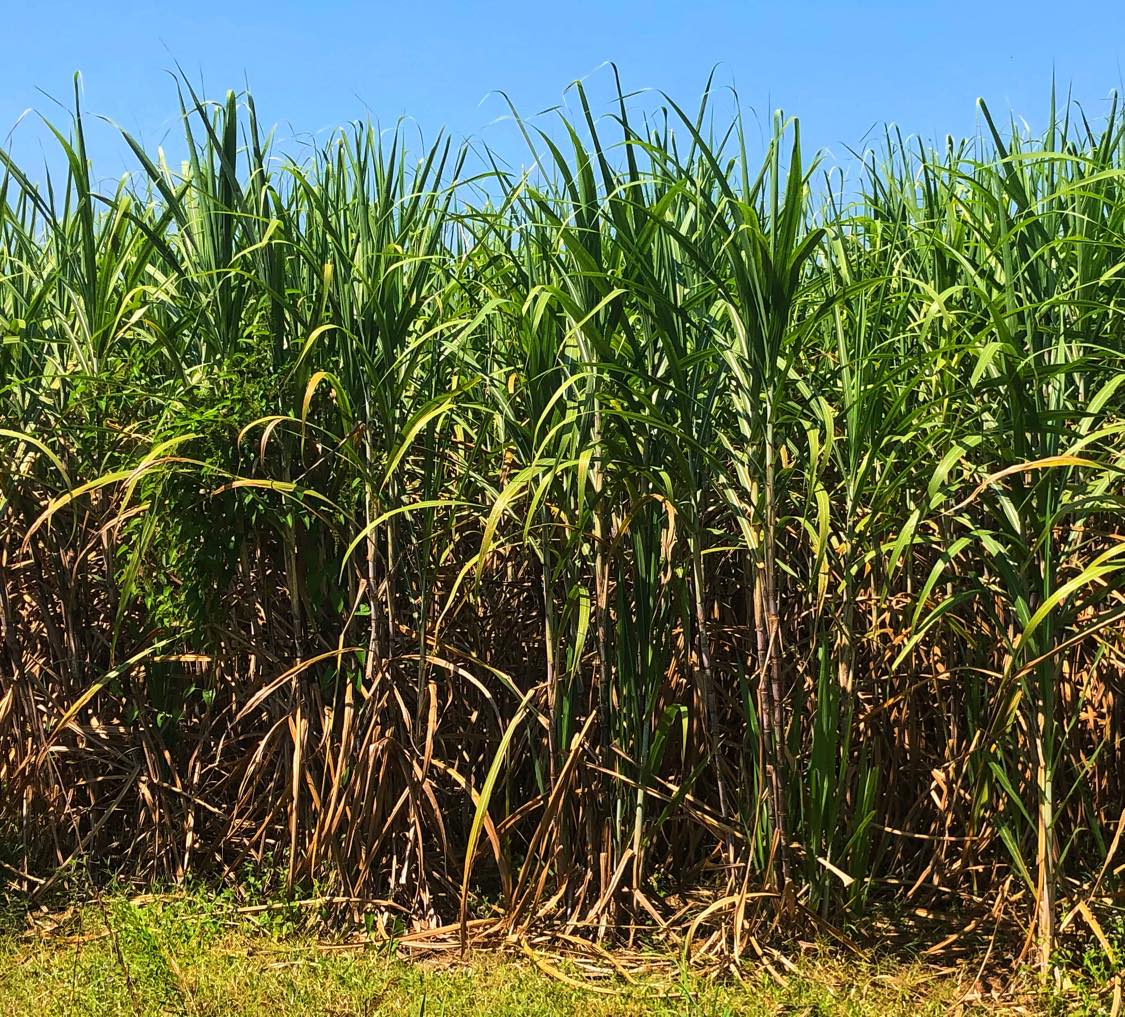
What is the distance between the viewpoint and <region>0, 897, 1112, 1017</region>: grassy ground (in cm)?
225

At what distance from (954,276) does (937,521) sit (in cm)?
52

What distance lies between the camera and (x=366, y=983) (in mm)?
2385

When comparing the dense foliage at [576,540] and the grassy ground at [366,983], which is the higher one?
the dense foliage at [576,540]

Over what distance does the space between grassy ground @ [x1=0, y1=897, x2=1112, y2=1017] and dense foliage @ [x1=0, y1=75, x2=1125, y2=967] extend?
14 centimetres

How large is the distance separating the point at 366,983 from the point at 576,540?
101 centimetres

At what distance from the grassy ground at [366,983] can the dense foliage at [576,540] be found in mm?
145

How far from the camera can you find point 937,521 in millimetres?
2506

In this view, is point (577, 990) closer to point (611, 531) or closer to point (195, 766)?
point (611, 531)

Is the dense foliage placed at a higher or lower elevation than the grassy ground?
higher

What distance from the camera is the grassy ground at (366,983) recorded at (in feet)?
7.38

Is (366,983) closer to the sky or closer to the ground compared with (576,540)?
closer to the ground

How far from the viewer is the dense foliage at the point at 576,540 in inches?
87.7

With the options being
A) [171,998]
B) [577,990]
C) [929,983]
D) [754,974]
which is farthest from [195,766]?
[929,983]

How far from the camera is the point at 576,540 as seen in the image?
2.30 metres
